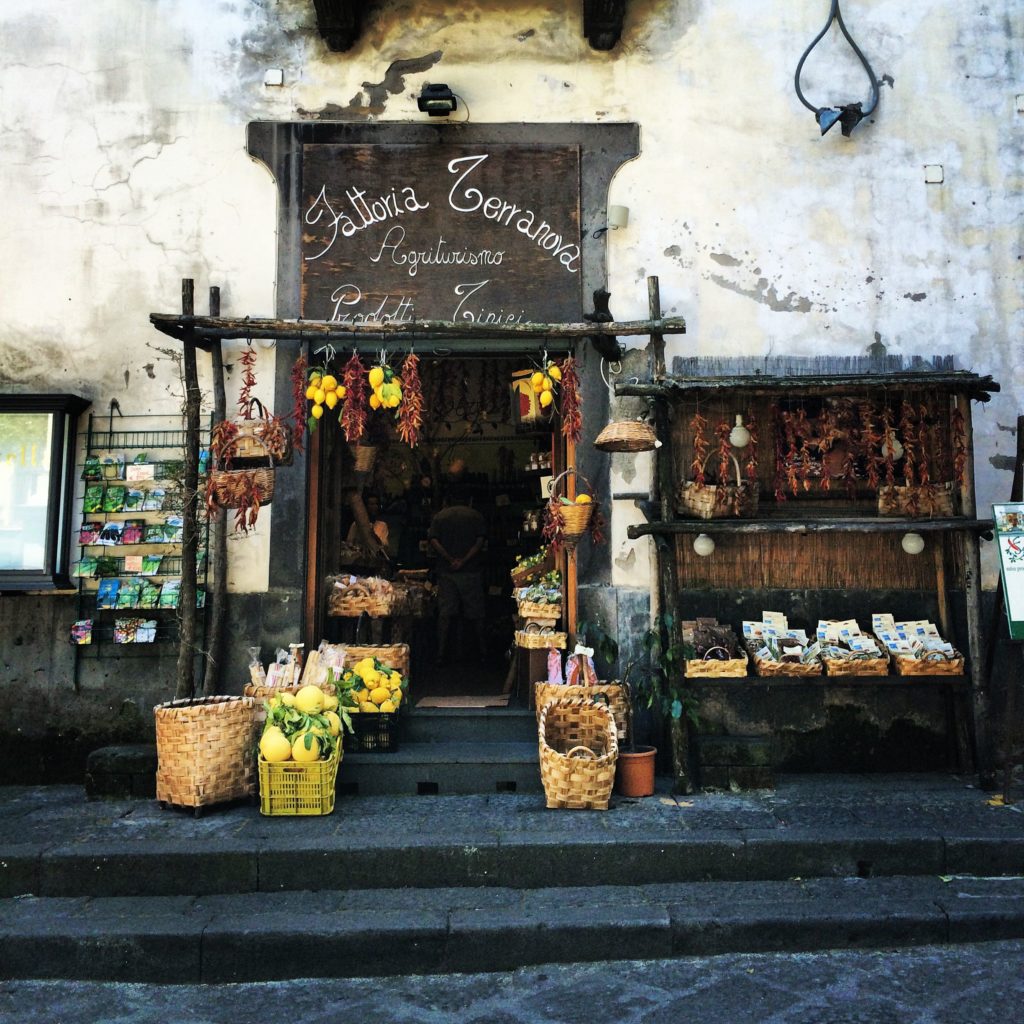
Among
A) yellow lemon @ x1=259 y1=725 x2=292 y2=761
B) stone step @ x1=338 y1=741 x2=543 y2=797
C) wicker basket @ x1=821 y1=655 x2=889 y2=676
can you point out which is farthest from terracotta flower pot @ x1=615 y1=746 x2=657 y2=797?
yellow lemon @ x1=259 y1=725 x2=292 y2=761

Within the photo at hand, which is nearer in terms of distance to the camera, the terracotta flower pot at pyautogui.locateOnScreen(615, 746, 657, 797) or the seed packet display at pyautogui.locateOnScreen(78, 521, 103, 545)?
the terracotta flower pot at pyautogui.locateOnScreen(615, 746, 657, 797)

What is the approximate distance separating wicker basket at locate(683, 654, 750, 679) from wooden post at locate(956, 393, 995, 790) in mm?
1770

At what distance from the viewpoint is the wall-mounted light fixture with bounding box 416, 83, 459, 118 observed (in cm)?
741

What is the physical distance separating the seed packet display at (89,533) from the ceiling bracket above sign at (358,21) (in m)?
4.63

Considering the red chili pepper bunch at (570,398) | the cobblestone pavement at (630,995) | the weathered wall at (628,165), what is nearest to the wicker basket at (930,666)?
the weathered wall at (628,165)

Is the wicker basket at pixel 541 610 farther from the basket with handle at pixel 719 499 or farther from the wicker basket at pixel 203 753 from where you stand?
the wicker basket at pixel 203 753

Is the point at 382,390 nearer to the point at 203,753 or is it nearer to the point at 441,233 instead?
the point at 441,233

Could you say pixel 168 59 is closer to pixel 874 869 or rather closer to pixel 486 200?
pixel 486 200

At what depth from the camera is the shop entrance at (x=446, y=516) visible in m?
8.19

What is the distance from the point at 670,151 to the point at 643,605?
157 inches

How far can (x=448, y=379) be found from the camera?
30.9 feet

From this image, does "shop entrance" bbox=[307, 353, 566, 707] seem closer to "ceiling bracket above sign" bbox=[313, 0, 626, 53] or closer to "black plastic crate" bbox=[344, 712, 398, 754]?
"black plastic crate" bbox=[344, 712, 398, 754]

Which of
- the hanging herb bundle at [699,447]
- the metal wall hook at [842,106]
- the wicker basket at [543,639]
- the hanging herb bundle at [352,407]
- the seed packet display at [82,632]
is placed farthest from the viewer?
the metal wall hook at [842,106]

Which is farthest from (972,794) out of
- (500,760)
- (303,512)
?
(303,512)
